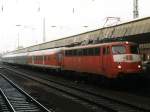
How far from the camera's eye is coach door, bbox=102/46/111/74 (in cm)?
2422

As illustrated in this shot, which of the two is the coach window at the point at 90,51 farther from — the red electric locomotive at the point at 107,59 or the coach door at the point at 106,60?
the coach door at the point at 106,60

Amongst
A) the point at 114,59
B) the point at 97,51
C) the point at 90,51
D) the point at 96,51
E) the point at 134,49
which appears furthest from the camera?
the point at 90,51

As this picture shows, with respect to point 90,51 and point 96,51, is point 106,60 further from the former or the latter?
point 90,51

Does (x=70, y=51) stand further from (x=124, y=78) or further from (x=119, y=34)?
(x=124, y=78)

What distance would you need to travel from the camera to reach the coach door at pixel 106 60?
24.2 meters

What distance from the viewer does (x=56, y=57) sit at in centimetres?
4000

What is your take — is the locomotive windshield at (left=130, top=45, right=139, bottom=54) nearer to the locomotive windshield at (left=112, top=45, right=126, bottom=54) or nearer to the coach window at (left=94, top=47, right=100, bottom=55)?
the locomotive windshield at (left=112, top=45, right=126, bottom=54)

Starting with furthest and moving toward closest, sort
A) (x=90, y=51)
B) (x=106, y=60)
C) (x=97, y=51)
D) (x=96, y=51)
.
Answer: (x=90, y=51) → (x=96, y=51) → (x=97, y=51) → (x=106, y=60)

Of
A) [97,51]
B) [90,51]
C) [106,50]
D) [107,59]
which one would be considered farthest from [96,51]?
[107,59]

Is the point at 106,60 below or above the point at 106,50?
below

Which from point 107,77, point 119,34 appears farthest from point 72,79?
point 107,77

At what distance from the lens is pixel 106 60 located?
80.5 feet

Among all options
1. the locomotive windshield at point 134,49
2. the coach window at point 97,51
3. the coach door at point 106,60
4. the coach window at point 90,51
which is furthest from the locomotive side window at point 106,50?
the coach window at point 90,51

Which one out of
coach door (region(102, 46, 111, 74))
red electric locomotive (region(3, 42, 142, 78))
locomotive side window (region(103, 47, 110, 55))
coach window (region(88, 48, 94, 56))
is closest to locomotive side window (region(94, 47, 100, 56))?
red electric locomotive (region(3, 42, 142, 78))
